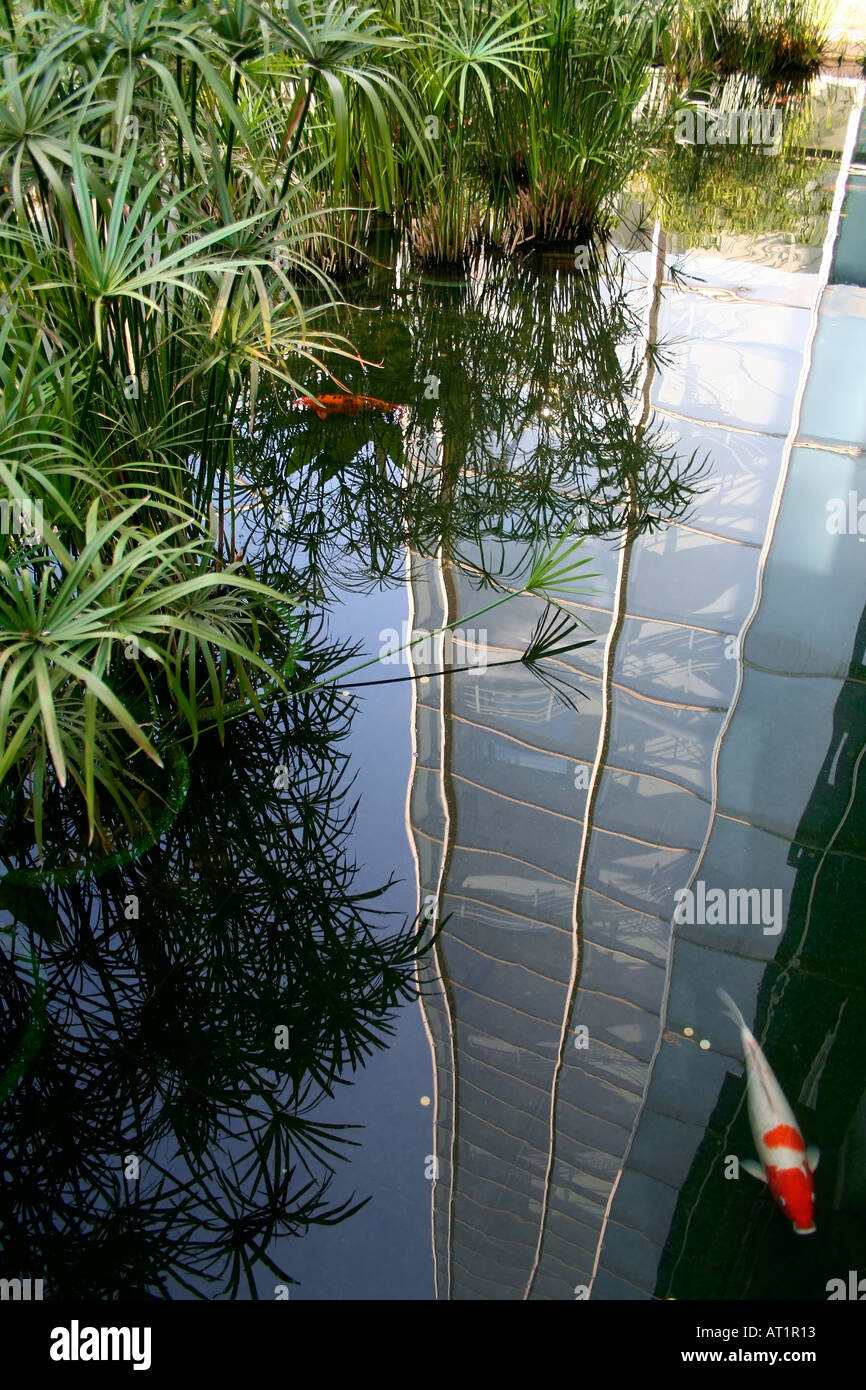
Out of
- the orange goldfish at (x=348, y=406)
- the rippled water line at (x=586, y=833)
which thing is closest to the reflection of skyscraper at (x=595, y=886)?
the rippled water line at (x=586, y=833)

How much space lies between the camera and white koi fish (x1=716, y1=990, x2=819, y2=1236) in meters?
1.44

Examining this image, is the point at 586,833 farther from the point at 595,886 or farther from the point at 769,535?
the point at 769,535

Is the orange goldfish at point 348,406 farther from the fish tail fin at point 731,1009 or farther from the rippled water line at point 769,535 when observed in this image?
the fish tail fin at point 731,1009

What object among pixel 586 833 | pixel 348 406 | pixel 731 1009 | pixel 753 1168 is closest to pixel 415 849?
pixel 586 833

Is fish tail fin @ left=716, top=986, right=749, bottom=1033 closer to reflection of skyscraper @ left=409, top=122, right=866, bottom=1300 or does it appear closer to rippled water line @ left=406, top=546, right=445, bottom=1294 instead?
reflection of skyscraper @ left=409, top=122, right=866, bottom=1300

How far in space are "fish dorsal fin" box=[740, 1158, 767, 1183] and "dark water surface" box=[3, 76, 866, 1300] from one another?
1cm

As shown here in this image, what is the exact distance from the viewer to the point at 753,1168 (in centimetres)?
149

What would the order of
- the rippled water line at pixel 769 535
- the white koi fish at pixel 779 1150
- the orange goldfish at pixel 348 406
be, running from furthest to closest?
the orange goldfish at pixel 348 406 → the rippled water line at pixel 769 535 → the white koi fish at pixel 779 1150

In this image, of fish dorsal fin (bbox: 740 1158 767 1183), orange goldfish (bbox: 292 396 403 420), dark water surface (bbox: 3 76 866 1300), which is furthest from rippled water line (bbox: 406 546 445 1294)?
orange goldfish (bbox: 292 396 403 420)

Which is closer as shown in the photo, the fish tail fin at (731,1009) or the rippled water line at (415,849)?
the rippled water line at (415,849)

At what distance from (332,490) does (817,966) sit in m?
1.81

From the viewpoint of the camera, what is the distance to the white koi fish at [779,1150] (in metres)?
1.44
